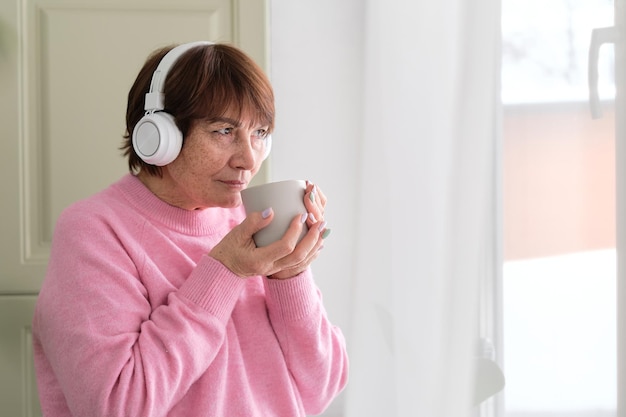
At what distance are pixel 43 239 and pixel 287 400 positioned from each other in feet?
2.67

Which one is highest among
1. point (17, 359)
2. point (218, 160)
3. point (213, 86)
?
point (213, 86)

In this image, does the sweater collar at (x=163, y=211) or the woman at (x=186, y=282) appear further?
the sweater collar at (x=163, y=211)

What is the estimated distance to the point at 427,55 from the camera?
890 millimetres

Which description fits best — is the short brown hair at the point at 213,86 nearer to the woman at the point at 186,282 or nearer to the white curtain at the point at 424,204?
the woman at the point at 186,282

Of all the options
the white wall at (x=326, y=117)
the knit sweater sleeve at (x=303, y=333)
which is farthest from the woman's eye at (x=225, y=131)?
the white wall at (x=326, y=117)

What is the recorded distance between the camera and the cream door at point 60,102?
1560 mm

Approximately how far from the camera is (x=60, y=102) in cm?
157

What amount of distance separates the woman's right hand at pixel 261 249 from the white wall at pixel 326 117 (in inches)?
29.7

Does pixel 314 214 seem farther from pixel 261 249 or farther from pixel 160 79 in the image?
pixel 160 79

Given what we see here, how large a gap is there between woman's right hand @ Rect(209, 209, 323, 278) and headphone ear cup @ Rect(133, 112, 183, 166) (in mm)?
144

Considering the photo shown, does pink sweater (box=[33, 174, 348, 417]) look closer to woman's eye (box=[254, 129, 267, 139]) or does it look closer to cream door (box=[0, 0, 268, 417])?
woman's eye (box=[254, 129, 267, 139])

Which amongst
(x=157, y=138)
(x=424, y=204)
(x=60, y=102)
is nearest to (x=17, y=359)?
(x=60, y=102)

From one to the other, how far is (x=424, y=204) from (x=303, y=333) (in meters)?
0.31

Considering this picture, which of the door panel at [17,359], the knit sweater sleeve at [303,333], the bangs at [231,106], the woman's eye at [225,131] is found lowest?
the door panel at [17,359]
